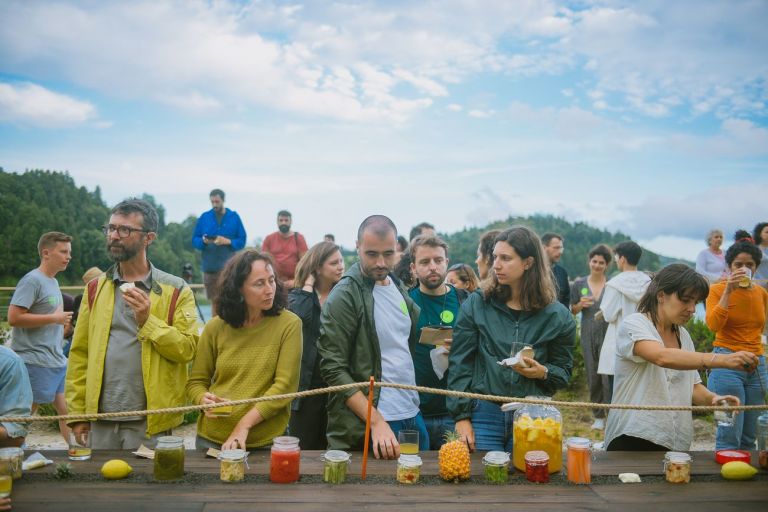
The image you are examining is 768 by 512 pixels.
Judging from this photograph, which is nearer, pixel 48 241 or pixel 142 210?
pixel 142 210

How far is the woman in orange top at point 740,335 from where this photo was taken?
4.28 m

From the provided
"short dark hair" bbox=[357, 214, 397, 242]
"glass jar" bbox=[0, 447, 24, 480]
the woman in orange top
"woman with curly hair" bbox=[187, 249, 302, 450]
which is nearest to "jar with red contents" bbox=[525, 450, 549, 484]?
"woman with curly hair" bbox=[187, 249, 302, 450]

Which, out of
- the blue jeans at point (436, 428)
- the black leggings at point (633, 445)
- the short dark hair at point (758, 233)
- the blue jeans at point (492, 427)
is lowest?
the blue jeans at point (436, 428)

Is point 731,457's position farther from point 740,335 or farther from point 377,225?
point 740,335

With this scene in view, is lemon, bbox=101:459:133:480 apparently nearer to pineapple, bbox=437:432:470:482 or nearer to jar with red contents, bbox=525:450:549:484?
pineapple, bbox=437:432:470:482

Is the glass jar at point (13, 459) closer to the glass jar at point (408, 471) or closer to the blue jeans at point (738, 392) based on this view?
the glass jar at point (408, 471)

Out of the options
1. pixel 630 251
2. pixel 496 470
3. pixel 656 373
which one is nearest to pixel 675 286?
pixel 656 373

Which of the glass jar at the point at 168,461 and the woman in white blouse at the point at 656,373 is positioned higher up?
the woman in white blouse at the point at 656,373

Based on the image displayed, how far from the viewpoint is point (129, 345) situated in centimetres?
304

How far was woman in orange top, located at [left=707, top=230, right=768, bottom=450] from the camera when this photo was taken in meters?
4.28

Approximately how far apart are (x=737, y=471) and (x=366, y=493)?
1.67 m

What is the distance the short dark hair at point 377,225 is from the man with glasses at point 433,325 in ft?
2.37

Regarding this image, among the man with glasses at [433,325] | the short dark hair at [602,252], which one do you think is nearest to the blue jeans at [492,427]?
the man with glasses at [433,325]

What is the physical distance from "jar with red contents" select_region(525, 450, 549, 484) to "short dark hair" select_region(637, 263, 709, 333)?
43.3 inches
